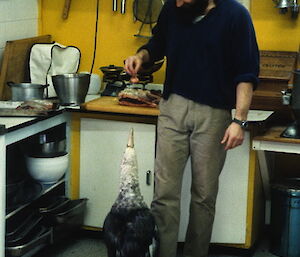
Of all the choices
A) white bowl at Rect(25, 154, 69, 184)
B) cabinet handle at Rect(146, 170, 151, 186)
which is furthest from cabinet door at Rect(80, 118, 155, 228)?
white bowl at Rect(25, 154, 69, 184)

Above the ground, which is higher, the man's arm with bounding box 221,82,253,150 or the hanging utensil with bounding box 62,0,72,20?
the hanging utensil with bounding box 62,0,72,20

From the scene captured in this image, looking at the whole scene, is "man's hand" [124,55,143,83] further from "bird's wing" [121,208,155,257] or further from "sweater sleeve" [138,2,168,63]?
"bird's wing" [121,208,155,257]

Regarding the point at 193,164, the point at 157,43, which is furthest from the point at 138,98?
the point at 193,164

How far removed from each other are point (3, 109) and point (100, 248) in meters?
0.96

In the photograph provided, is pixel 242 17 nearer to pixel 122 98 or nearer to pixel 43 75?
pixel 122 98

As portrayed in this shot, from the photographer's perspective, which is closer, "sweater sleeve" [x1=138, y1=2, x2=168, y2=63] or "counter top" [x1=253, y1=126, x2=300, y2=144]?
"sweater sleeve" [x1=138, y1=2, x2=168, y2=63]

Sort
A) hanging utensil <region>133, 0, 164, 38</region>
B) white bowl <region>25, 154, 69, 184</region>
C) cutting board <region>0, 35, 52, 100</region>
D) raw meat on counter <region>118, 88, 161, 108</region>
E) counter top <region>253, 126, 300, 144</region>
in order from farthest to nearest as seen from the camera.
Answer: hanging utensil <region>133, 0, 164, 38</region>
cutting board <region>0, 35, 52, 100</region>
raw meat on counter <region>118, 88, 161, 108</region>
white bowl <region>25, 154, 69, 184</region>
counter top <region>253, 126, 300, 144</region>

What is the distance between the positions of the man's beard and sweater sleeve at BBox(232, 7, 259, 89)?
0.47 feet

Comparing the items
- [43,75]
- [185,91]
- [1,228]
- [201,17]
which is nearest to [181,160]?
[185,91]

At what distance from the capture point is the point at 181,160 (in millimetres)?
3006

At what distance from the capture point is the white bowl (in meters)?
3.42

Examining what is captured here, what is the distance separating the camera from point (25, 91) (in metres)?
3.55

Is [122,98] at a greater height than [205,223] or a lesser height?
greater

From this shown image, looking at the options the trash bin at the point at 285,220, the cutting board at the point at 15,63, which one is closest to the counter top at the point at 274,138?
the trash bin at the point at 285,220
